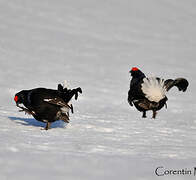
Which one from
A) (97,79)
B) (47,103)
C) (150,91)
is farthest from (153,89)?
(97,79)

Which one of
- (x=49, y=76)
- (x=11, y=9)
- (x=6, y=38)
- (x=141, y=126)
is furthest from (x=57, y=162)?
(x=11, y=9)

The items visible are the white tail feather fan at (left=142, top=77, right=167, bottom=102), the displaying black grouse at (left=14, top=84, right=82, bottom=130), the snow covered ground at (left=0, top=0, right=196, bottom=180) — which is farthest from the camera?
the white tail feather fan at (left=142, top=77, right=167, bottom=102)

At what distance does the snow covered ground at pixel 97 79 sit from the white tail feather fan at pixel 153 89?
0.56 m

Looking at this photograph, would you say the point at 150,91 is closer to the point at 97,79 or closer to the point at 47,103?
the point at 47,103

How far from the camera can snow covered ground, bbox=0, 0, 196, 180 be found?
4.74 meters

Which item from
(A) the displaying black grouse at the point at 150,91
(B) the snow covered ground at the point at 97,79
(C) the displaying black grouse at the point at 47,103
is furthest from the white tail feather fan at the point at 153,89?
(C) the displaying black grouse at the point at 47,103

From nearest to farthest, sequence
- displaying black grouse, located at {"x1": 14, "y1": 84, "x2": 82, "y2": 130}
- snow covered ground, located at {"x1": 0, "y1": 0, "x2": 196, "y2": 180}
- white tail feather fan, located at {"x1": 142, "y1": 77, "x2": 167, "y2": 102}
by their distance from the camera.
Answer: snow covered ground, located at {"x1": 0, "y1": 0, "x2": 196, "y2": 180}
displaying black grouse, located at {"x1": 14, "y1": 84, "x2": 82, "y2": 130}
white tail feather fan, located at {"x1": 142, "y1": 77, "x2": 167, "y2": 102}

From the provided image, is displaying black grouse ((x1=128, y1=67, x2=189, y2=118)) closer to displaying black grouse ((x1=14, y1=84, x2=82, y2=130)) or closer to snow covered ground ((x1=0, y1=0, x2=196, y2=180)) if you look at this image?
snow covered ground ((x1=0, y1=0, x2=196, y2=180))

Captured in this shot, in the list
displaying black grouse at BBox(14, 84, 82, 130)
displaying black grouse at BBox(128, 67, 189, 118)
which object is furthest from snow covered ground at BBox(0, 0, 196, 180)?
displaying black grouse at BBox(128, 67, 189, 118)

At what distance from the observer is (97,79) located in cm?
1953

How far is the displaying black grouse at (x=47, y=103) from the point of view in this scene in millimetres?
7672

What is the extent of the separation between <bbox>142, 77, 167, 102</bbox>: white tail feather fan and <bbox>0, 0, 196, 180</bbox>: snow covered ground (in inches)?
22.2

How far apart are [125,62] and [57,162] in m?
19.7

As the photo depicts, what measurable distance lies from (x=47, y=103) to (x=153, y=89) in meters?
3.25
